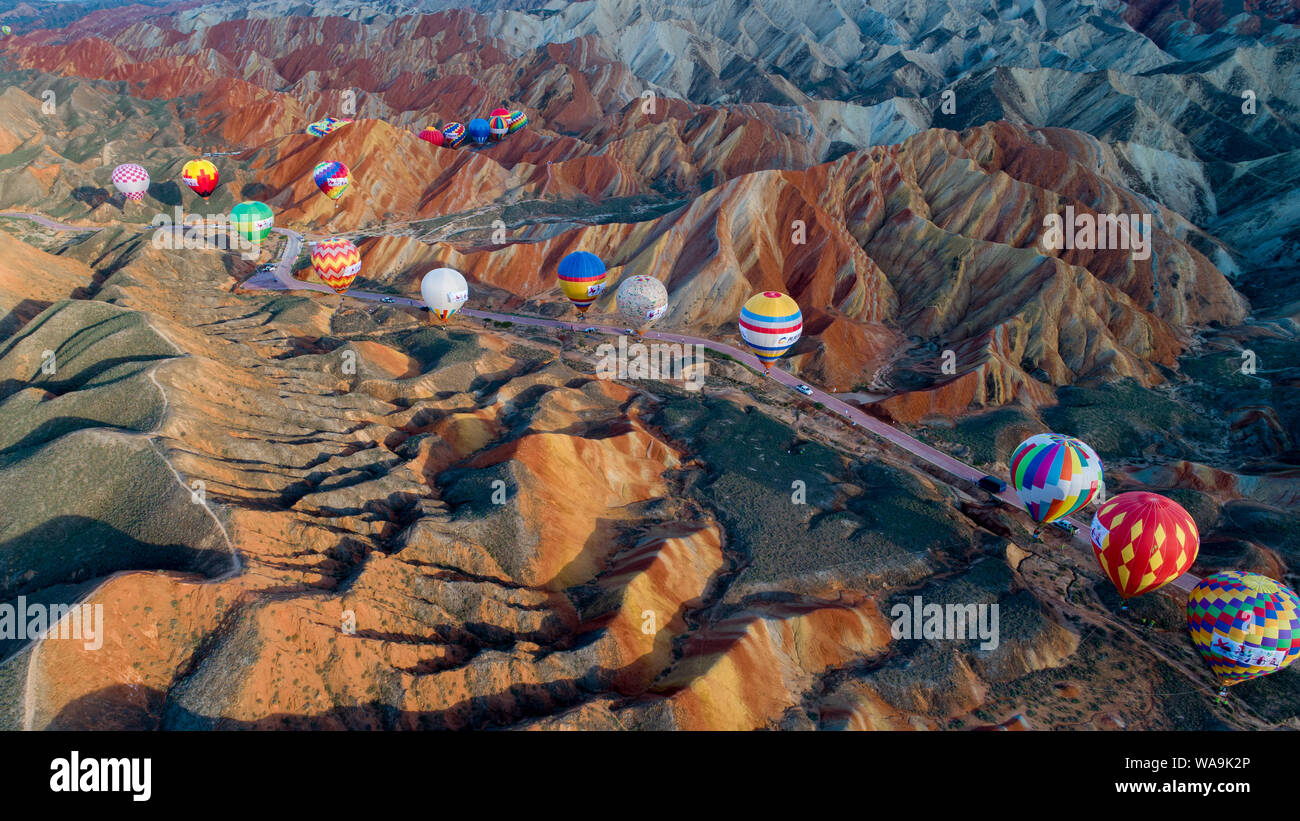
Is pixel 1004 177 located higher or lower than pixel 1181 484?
higher

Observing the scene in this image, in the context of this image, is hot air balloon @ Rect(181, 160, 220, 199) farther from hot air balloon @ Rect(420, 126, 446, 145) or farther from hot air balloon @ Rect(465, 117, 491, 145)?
hot air balloon @ Rect(465, 117, 491, 145)

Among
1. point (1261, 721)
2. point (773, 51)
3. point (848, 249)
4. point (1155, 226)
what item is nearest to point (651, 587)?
point (1261, 721)

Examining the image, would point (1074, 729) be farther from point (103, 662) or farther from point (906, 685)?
point (103, 662)
